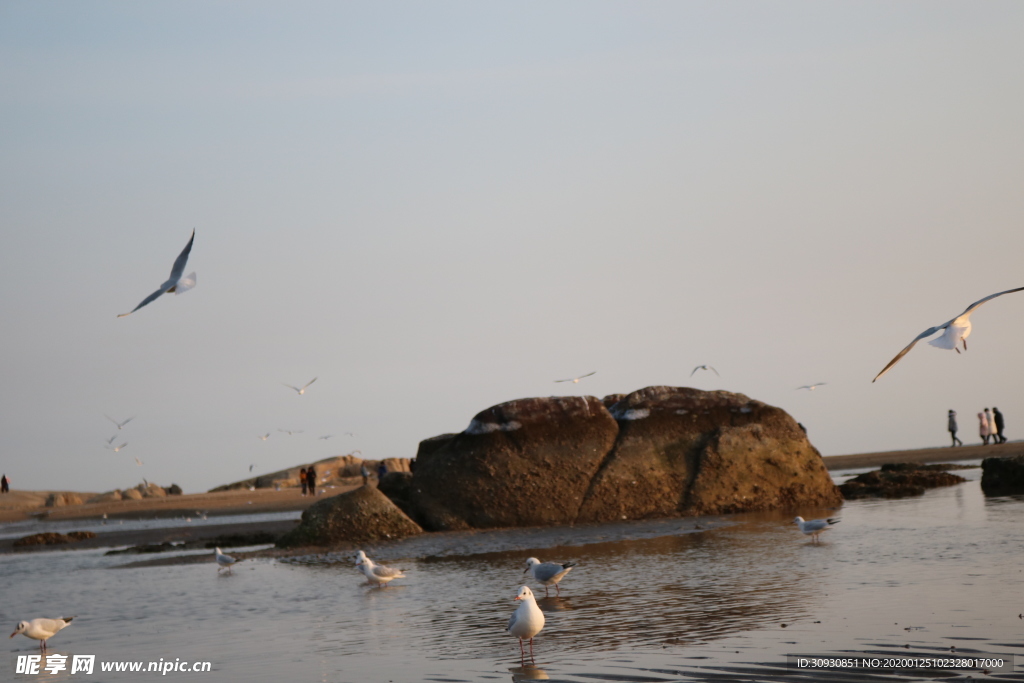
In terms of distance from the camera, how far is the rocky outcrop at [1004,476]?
2088cm

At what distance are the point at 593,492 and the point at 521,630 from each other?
12.3 metres

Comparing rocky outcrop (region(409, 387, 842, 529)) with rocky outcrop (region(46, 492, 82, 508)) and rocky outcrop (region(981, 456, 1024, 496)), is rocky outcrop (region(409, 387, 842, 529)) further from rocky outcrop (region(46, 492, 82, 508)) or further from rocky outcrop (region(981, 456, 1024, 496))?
rocky outcrop (region(46, 492, 82, 508))

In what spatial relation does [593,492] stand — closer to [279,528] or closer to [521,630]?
[279,528]

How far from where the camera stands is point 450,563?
50.1 feet

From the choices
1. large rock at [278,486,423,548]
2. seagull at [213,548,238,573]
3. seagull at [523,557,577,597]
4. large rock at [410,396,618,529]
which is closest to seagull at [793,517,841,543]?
seagull at [523,557,577,597]

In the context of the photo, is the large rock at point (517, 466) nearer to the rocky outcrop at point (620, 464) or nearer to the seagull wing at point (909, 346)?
the rocky outcrop at point (620, 464)

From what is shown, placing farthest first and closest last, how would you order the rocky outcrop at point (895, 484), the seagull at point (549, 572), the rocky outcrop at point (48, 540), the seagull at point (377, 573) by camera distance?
the rocky outcrop at point (48, 540) → the rocky outcrop at point (895, 484) → the seagull at point (377, 573) → the seagull at point (549, 572)

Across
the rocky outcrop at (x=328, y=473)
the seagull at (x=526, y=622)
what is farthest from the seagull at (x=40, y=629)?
the rocky outcrop at (x=328, y=473)

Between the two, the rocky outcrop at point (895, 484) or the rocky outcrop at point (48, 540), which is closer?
the rocky outcrop at point (895, 484)

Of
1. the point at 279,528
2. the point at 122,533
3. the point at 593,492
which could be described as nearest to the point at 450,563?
the point at 593,492

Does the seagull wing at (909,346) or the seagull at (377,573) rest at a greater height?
the seagull wing at (909,346)

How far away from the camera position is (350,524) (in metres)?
19.5

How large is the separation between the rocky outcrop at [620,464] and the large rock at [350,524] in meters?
1.02

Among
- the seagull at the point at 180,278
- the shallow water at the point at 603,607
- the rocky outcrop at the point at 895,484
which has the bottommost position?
the shallow water at the point at 603,607
